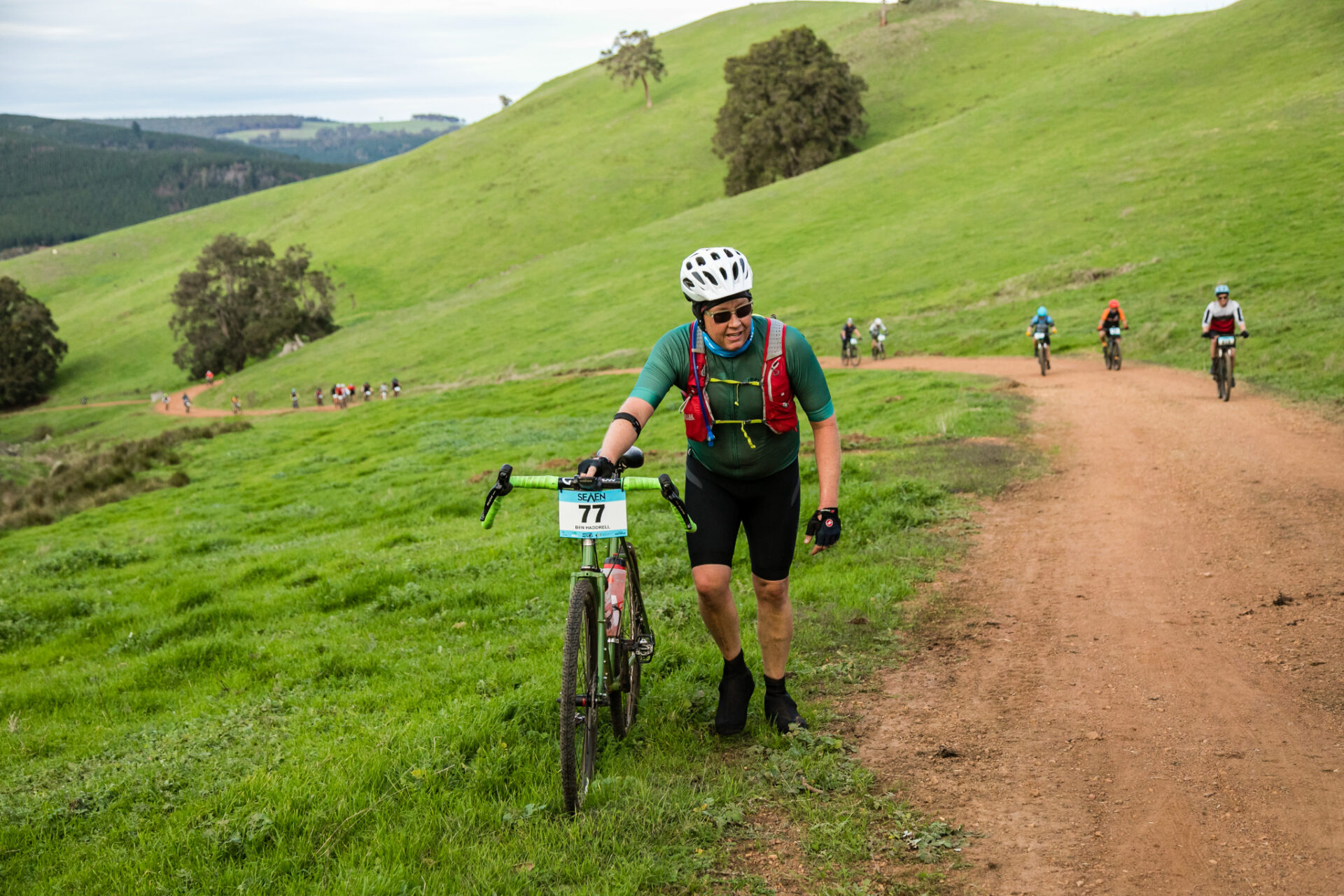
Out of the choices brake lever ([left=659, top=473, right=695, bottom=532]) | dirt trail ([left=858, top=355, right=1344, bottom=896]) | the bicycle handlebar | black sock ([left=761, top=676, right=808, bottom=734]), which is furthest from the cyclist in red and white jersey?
the bicycle handlebar

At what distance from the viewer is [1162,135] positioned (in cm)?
5403

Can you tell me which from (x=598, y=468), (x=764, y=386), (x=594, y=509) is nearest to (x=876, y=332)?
(x=764, y=386)

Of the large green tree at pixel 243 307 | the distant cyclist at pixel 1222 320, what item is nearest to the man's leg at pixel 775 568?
Result: the distant cyclist at pixel 1222 320

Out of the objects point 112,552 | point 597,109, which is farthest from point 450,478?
point 597,109

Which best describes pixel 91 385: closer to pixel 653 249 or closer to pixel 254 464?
pixel 653 249

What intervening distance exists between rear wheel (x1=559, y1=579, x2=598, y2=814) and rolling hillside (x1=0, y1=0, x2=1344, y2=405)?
1792 cm

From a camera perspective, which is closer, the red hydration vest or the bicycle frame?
the bicycle frame

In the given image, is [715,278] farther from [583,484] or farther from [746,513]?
[746,513]

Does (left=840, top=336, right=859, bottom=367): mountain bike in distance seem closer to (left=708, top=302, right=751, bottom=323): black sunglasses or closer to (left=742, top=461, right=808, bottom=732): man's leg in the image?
(left=742, top=461, right=808, bottom=732): man's leg

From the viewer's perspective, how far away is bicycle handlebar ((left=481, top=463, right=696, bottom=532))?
4734mm

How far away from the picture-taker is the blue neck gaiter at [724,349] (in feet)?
16.9

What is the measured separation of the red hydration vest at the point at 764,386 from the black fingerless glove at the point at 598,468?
56cm

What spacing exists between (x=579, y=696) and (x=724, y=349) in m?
2.08

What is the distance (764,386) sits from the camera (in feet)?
17.0
